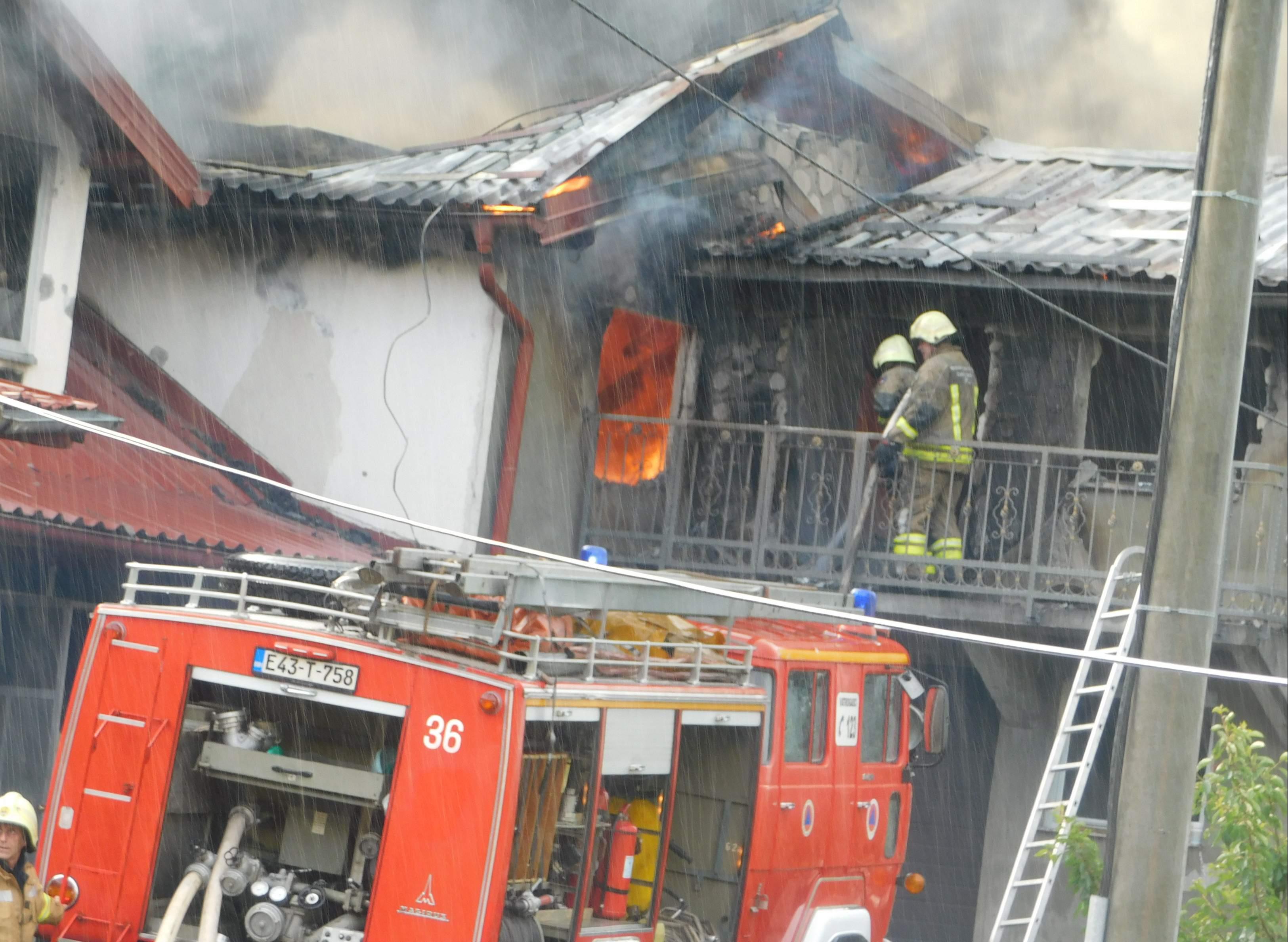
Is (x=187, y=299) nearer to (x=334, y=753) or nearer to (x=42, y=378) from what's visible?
(x=42, y=378)

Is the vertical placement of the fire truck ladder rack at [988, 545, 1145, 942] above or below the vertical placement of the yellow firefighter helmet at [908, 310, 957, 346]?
below

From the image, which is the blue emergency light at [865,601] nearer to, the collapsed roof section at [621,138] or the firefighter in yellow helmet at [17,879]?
the collapsed roof section at [621,138]

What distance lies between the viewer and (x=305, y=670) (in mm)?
6562

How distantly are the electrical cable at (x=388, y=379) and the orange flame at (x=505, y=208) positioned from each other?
2.70 feet

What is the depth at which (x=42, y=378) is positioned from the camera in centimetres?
1039

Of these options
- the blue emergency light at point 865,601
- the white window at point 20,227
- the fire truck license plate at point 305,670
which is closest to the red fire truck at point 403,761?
the fire truck license plate at point 305,670

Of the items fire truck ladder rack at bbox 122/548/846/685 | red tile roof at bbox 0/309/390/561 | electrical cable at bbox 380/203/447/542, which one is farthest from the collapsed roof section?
fire truck ladder rack at bbox 122/548/846/685

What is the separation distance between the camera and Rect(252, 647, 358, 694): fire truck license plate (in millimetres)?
6520

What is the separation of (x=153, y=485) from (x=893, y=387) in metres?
5.59

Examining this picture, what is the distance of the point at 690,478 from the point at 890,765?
14.2ft

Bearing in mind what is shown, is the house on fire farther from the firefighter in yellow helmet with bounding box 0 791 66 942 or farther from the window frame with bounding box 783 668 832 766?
the firefighter in yellow helmet with bounding box 0 791 66 942

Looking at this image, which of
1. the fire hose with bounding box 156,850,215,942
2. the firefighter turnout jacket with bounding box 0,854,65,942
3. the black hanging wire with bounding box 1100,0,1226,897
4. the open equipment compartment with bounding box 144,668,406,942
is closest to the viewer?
the firefighter turnout jacket with bounding box 0,854,65,942

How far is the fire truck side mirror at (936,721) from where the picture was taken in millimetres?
8914

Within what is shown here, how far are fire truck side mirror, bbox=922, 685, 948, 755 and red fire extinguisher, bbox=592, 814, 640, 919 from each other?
2345 millimetres
